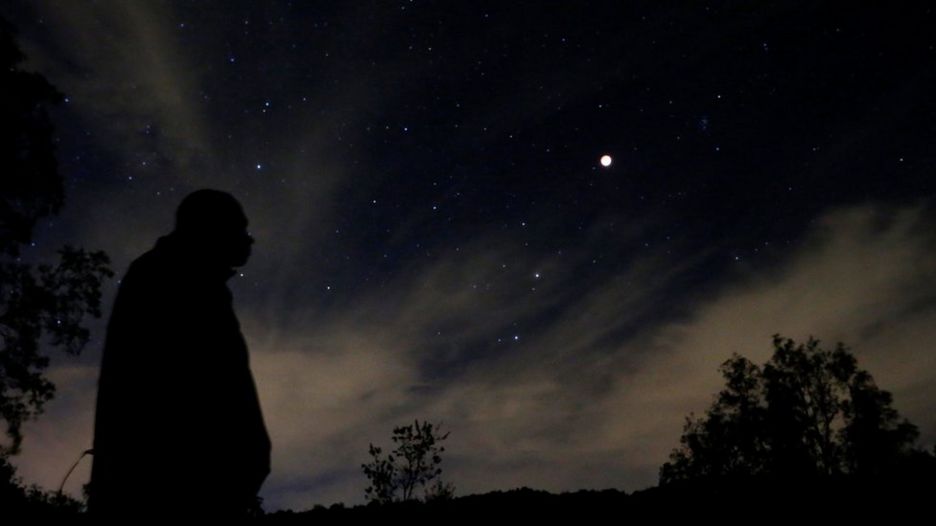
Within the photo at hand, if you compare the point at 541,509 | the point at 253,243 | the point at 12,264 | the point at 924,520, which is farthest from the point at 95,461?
the point at 12,264

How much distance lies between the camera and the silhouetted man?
1930 mm

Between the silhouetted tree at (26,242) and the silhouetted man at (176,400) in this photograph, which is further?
the silhouetted tree at (26,242)

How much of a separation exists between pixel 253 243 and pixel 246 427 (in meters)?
0.75

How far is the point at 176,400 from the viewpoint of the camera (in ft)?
6.51

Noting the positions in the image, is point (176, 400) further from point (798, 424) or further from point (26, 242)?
point (798, 424)

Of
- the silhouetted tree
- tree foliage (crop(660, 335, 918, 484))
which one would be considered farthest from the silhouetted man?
tree foliage (crop(660, 335, 918, 484))

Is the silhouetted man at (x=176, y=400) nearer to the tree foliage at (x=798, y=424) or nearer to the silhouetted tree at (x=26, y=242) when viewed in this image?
the silhouetted tree at (x=26, y=242)

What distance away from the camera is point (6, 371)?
15461mm

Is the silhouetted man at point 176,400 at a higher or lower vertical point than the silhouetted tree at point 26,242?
lower

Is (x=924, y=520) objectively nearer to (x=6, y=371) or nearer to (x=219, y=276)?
(x=219, y=276)

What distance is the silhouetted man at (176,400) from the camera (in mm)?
1930

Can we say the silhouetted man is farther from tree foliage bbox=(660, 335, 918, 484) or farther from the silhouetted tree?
tree foliage bbox=(660, 335, 918, 484)

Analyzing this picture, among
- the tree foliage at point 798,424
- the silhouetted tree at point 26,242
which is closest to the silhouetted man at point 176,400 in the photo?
the silhouetted tree at point 26,242

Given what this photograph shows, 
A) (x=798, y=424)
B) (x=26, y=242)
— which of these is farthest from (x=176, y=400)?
(x=798, y=424)
